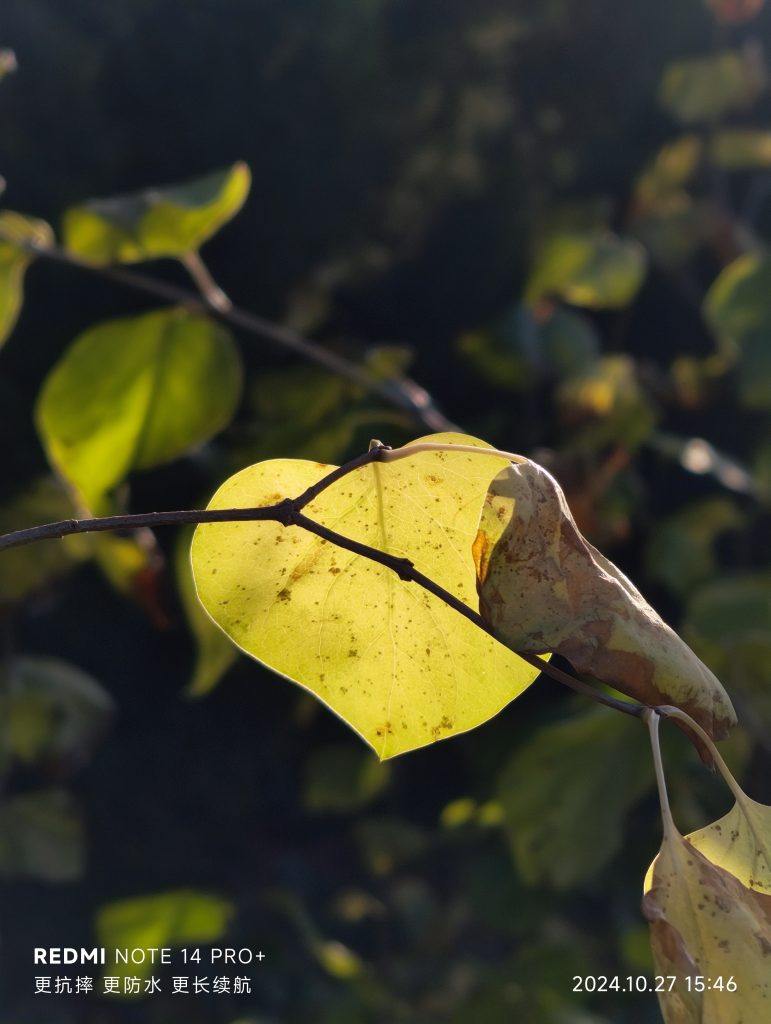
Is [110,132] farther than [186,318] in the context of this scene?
Yes

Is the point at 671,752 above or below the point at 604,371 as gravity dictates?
below

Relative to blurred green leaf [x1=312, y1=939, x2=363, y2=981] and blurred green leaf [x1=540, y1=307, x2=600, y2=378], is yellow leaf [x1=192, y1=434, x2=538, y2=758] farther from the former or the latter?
blurred green leaf [x1=312, y1=939, x2=363, y2=981]

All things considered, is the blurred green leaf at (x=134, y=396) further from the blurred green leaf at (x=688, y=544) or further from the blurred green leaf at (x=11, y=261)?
the blurred green leaf at (x=688, y=544)

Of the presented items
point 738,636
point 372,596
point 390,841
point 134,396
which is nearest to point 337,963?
point 390,841

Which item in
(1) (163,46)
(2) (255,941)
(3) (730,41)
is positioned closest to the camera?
(1) (163,46)

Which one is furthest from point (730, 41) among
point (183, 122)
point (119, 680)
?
point (119, 680)

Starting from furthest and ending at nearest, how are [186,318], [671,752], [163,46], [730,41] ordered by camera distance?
[730,41]
[163,46]
[671,752]
[186,318]

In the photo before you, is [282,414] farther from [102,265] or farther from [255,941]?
[255,941]
